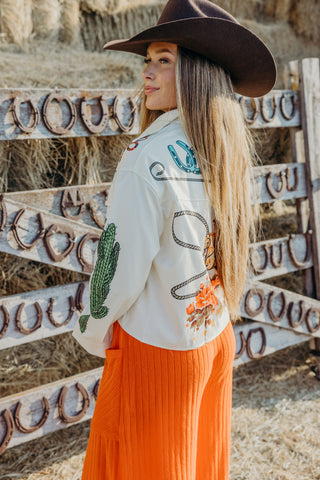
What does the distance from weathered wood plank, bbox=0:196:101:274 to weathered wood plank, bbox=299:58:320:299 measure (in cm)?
134

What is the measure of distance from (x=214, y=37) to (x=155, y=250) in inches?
21.7

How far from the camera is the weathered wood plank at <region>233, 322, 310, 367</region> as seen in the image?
273 cm

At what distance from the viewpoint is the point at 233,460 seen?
247 centimetres

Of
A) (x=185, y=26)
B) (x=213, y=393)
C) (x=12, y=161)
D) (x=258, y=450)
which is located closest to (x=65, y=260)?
(x=12, y=161)

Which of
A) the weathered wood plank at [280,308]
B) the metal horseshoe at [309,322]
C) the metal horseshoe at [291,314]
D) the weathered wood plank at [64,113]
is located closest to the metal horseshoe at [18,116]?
the weathered wood plank at [64,113]

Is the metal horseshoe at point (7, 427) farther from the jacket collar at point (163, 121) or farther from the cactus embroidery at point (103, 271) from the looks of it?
the jacket collar at point (163, 121)

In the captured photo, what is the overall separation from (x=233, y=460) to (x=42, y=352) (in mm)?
1103

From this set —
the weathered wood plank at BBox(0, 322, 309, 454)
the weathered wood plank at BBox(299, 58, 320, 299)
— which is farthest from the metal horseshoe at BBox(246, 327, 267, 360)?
the weathered wood plank at BBox(0, 322, 309, 454)

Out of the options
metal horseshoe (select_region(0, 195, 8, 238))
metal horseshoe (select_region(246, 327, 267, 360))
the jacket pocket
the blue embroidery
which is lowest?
metal horseshoe (select_region(246, 327, 267, 360))

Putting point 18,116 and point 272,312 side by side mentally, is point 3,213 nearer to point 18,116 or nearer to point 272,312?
point 18,116

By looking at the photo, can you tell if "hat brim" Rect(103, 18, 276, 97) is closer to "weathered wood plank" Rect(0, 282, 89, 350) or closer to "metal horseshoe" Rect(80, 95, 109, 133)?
"metal horseshoe" Rect(80, 95, 109, 133)

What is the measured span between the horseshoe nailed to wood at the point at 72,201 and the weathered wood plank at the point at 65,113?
24 cm

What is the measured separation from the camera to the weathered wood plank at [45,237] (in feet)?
6.43

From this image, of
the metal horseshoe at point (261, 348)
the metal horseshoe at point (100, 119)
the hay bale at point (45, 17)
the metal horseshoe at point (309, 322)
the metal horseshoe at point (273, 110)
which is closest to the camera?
the metal horseshoe at point (100, 119)
